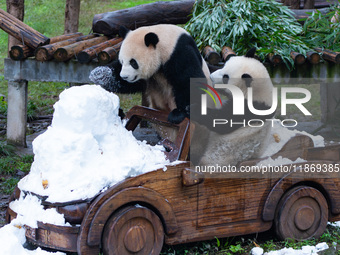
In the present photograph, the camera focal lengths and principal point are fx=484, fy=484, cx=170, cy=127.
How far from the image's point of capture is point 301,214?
12.1 feet

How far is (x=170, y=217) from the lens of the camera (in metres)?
3.22

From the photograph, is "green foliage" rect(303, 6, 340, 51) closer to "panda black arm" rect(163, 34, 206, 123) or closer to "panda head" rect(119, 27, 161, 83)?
"panda black arm" rect(163, 34, 206, 123)

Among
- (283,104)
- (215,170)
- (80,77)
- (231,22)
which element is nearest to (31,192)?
(215,170)

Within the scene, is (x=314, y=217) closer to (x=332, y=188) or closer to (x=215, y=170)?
(x=332, y=188)

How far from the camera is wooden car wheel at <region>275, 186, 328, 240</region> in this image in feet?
11.9

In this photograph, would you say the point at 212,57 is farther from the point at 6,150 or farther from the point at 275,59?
the point at 6,150

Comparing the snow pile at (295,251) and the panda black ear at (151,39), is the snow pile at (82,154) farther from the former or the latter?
the snow pile at (295,251)

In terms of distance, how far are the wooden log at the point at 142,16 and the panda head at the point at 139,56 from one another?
342 cm

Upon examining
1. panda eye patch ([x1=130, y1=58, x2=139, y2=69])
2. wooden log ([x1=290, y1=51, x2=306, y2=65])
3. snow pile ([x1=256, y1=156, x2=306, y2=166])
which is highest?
wooden log ([x1=290, y1=51, x2=306, y2=65])

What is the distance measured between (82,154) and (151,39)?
1134 millimetres

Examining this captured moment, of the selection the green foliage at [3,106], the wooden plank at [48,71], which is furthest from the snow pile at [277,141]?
the green foliage at [3,106]

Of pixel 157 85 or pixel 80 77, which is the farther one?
pixel 80 77

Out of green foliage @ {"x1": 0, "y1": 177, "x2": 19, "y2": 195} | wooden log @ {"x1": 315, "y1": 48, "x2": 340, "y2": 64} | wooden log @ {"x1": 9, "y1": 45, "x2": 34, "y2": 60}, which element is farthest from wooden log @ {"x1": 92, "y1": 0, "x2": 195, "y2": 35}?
green foliage @ {"x1": 0, "y1": 177, "x2": 19, "y2": 195}

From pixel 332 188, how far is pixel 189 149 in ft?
3.94
